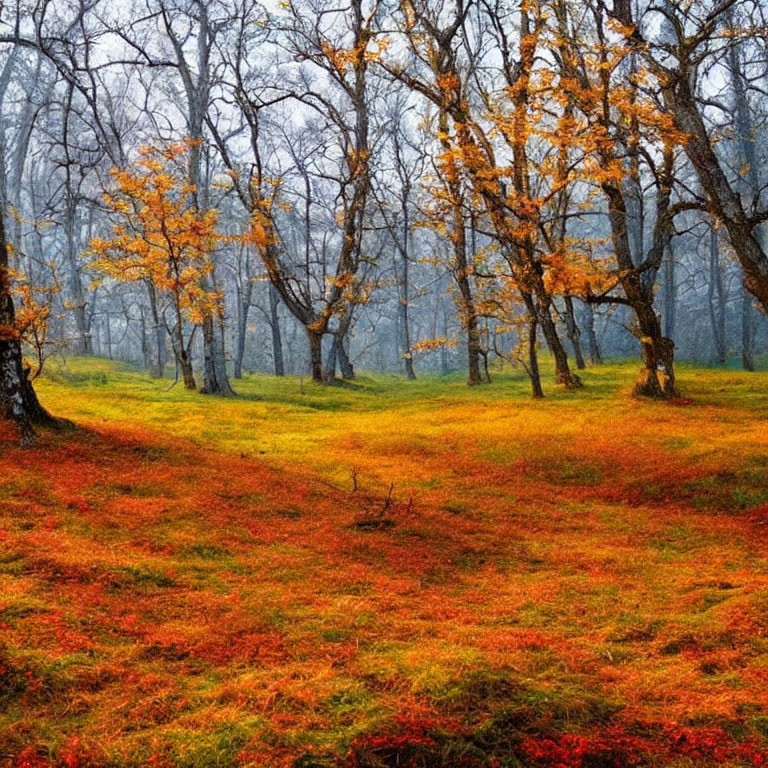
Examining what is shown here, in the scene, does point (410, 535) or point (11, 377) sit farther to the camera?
point (11, 377)

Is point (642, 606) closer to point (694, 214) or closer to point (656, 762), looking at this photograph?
point (656, 762)

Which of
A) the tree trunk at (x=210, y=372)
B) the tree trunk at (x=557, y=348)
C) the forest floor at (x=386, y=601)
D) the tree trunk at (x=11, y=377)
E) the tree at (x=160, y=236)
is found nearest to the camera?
the forest floor at (x=386, y=601)

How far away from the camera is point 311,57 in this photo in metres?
16.5

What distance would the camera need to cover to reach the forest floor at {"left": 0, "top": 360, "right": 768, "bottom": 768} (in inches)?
119

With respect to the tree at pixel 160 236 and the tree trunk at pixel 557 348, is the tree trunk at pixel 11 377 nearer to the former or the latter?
the tree at pixel 160 236

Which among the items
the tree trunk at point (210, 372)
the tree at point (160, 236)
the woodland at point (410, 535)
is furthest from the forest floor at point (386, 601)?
the tree trunk at point (210, 372)

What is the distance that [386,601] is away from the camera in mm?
5238

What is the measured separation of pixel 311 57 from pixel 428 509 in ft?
44.7

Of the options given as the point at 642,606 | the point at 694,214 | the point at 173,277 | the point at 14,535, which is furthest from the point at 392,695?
the point at 694,214

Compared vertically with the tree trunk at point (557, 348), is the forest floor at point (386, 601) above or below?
below

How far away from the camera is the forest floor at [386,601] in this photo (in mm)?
3029

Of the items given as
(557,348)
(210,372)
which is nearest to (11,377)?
(210,372)

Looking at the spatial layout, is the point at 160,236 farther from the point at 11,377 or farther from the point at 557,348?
the point at 557,348

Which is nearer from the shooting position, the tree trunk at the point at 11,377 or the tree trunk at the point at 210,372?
the tree trunk at the point at 11,377
